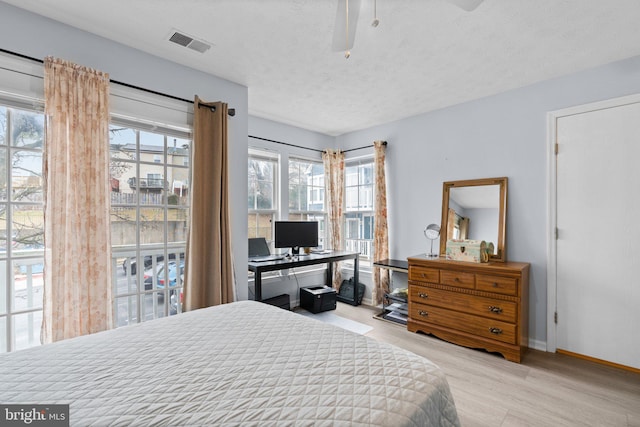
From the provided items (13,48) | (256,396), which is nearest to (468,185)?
(256,396)

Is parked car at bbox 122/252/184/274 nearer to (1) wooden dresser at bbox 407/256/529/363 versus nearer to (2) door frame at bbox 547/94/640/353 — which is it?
(1) wooden dresser at bbox 407/256/529/363

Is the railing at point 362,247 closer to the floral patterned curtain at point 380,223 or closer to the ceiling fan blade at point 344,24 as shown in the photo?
the floral patterned curtain at point 380,223

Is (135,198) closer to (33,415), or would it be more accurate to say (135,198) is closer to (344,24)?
(33,415)

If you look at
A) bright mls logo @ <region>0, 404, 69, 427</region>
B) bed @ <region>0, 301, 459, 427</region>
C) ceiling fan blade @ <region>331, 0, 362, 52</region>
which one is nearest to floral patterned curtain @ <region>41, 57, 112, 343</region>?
bed @ <region>0, 301, 459, 427</region>

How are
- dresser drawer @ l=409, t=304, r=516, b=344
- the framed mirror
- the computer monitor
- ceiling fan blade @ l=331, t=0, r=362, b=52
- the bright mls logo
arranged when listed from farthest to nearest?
the computer monitor < the framed mirror < dresser drawer @ l=409, t=304, r=516, b=344 < ceiling fan blade @ l=331, t=0, r=362, b=52 < the bright mls logo

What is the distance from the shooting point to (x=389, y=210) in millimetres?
4188

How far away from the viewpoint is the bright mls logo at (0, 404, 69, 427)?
A: 0.91 m

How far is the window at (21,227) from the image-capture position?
194 centimetres

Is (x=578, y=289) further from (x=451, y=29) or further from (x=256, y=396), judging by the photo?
(x=256, y=396)

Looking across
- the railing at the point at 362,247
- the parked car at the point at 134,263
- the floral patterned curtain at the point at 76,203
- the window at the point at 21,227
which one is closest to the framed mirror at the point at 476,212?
the railing at the point at 362,247

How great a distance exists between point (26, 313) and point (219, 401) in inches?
76.6

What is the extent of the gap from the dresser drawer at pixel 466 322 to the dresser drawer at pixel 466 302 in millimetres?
46

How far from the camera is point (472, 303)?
2.88m

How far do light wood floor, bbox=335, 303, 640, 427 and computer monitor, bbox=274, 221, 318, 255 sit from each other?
1691mm
